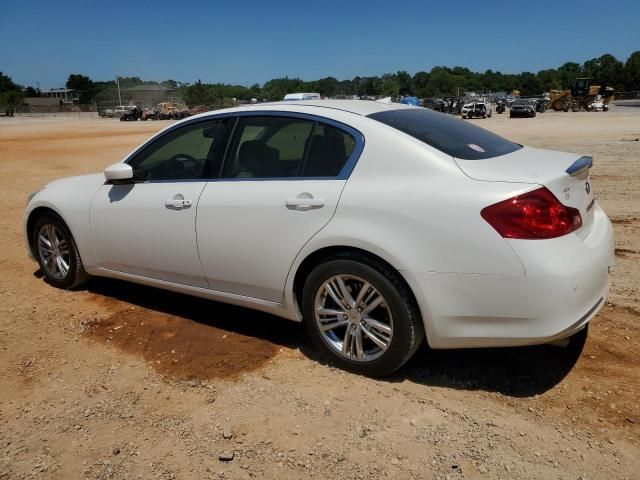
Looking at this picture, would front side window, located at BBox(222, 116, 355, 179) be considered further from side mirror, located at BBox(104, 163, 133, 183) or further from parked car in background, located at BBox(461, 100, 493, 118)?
parked car in background, located at BBox(461, 100, 493, 118)

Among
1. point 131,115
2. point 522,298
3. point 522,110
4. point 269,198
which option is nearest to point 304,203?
point 269,198

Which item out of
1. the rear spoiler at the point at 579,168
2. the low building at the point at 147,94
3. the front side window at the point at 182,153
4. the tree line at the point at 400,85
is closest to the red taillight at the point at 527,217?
the rear spoiler at the point at 579,168

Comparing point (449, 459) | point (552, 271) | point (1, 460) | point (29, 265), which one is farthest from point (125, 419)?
point (29, 265)

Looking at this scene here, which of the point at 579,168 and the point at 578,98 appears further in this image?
the point at 578,98

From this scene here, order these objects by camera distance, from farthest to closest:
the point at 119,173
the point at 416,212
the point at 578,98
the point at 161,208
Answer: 1. the point at 578,98
2. the point at 119,173
3. the point at 161,208
4. the point at 416,212

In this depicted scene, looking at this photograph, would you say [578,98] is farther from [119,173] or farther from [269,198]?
[269,198]

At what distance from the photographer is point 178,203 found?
396 centimetres

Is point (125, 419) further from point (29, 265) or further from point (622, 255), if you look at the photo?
point (622, 255)

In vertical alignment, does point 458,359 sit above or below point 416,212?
below

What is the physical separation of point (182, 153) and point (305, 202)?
1.42m

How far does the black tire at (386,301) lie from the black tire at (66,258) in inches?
99.7

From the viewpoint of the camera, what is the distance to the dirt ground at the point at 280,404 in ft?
8.82

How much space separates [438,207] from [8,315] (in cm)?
373

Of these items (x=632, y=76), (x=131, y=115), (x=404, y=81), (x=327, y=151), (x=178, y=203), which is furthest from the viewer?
(x=404, y=81)
